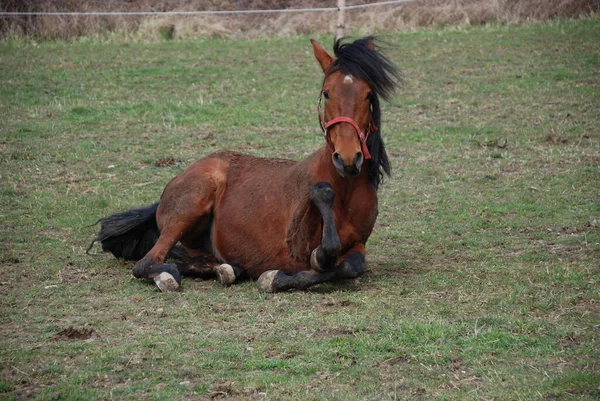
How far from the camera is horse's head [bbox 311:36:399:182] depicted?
6301 mm

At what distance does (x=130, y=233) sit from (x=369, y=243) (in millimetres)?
2291

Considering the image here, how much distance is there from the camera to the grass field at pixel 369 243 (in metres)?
4.90

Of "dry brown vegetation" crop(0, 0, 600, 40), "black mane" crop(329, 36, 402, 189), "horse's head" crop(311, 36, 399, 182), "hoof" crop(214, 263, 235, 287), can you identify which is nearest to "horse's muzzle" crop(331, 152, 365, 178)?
"horse's head" crop(311, 36, 399, 182)

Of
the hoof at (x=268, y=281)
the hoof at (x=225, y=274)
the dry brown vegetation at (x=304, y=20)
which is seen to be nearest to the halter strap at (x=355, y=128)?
the hoof at (x=268, y=281)

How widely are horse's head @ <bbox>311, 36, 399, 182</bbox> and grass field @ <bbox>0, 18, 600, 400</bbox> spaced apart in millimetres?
1085

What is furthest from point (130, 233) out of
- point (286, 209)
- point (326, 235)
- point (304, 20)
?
point (304, 20)

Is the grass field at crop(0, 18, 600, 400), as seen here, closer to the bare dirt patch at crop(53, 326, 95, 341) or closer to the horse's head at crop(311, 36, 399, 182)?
the bare dirt patch at crop(53, 326, 95, 341)

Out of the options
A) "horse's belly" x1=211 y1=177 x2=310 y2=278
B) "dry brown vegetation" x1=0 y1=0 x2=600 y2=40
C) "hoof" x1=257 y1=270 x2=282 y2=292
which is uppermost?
"dry brown vegetation" x1=0 y1=0 x2=600 y2=40

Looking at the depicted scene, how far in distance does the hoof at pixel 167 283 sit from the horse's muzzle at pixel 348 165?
1.63 meters

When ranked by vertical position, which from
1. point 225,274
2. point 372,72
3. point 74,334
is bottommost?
point 225,274

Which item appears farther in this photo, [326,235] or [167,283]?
[167,283]

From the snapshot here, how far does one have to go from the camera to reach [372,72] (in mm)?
6570

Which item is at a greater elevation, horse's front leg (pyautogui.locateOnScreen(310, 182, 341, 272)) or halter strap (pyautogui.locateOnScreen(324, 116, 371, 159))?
halter strap (pyautogui.locateOnScreen(324, 116, 371, 159))

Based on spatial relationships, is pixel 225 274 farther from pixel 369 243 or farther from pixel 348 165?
pixel 369 243
